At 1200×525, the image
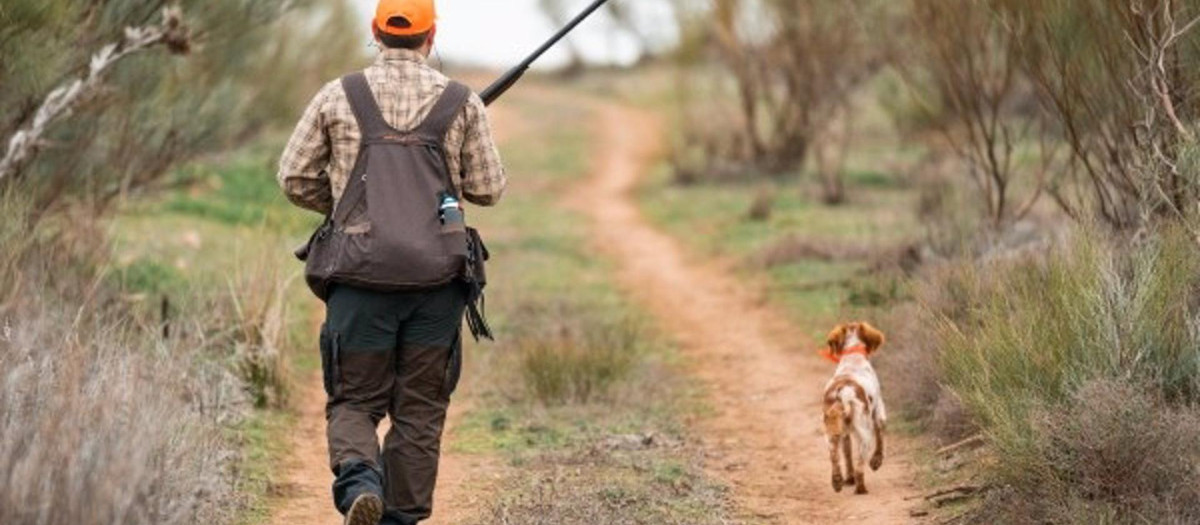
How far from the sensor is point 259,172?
23.5m

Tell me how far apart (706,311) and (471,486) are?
6.45m

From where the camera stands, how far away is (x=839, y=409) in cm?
832

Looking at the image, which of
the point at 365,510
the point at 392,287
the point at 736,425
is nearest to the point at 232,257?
the point at 736,425

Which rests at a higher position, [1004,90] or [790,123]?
[1004,90]

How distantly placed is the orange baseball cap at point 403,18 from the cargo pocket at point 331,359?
3.44 ft

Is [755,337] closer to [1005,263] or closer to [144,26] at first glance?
[1005,263]

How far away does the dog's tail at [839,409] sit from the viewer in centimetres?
830

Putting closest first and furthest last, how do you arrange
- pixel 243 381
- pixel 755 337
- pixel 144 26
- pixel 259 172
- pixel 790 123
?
pixel 243 381 → pixel 144 26 → pixel 755 337 → pixel 259 172 → pixel 790 123

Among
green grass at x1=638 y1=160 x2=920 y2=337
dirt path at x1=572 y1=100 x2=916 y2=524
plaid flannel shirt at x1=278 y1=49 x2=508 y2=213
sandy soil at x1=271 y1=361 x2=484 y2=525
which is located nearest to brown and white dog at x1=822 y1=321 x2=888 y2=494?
dirt path at x1=572 y1=100 x2=916 y2=524

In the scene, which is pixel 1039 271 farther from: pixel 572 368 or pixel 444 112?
pixel 444 112

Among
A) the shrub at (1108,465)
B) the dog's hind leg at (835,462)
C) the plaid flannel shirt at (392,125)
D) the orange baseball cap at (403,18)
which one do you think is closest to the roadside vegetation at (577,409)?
the dog's hind leg at (835,462)

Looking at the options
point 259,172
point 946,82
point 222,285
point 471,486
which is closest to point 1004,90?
point 946,82

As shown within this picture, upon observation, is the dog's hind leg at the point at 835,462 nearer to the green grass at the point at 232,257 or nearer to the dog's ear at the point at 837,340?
the dog's ear at the point at 837,340

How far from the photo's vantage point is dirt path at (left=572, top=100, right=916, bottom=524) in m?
8.55
